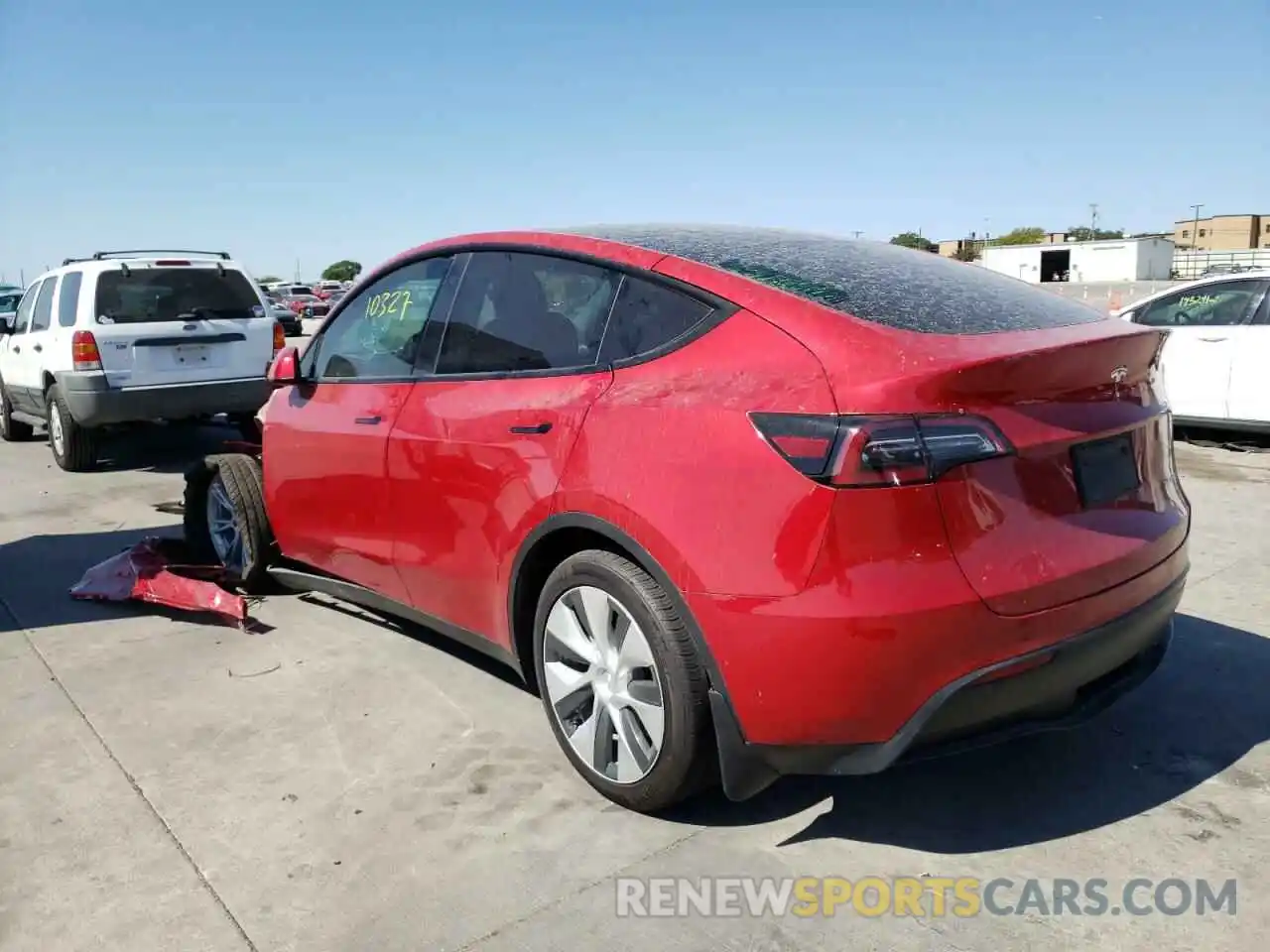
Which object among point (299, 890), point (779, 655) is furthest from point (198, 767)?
point (779, 655)

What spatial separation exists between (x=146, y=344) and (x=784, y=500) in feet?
25.2

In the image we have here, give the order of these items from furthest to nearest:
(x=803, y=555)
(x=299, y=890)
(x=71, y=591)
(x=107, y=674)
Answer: (x=71, y=591) < (x=107, y=674) < (x=299, y=890) < (x=803, y=555)

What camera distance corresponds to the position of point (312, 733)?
3.49 m

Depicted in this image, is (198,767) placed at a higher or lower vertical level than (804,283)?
lower

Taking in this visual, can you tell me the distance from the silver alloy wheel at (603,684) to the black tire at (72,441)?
24.5ft

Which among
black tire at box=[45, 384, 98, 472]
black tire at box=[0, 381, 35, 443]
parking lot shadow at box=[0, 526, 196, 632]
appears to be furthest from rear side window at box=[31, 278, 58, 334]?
parking lot shadow at box=[0, 526, 196, 632]

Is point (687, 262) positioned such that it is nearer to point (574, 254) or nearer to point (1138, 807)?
point (574, 254)

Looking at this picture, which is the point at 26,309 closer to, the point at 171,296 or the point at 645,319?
the point at 171,296

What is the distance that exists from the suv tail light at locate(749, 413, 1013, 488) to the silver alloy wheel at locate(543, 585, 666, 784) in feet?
2.27

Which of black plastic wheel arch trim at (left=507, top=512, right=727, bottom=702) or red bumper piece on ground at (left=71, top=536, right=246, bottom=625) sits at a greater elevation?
black plastic wheel arch trim at (left=507, top=512, right=727, bottom=702)

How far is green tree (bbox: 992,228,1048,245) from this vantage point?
115 metres

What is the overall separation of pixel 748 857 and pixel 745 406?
3.95 feet

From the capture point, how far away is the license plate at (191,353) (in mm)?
8602

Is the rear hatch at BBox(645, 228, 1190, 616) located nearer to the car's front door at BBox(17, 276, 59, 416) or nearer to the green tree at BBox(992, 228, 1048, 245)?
the car's front door at BBox(17, 276, 59, 416)
